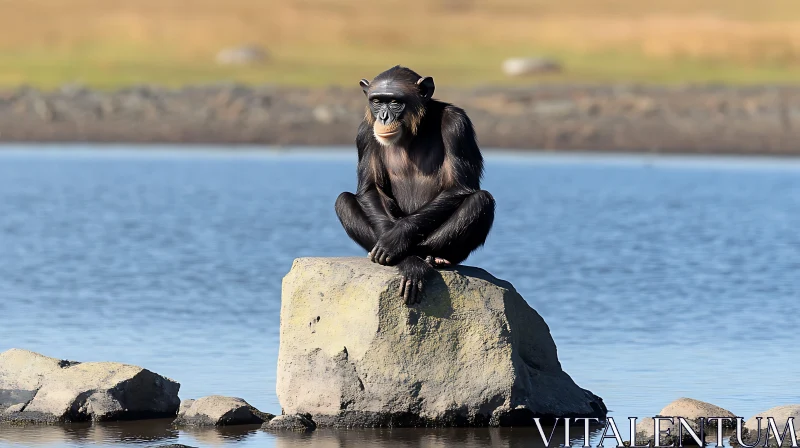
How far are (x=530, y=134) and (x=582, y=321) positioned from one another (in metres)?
22.5

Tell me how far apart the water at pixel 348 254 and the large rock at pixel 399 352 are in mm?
201

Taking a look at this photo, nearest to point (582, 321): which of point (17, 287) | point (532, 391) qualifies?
point (532, 391)

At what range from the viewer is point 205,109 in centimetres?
3888

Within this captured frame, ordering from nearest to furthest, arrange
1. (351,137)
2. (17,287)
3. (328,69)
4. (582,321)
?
1. (582,321)
2. (17,287)
3. (351,137)
4. (328,69)

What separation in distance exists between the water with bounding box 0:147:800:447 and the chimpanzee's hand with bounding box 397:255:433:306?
2.70ft

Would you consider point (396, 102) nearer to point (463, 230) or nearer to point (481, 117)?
point (463, 230)

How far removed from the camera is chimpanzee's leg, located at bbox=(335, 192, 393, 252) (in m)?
10.3

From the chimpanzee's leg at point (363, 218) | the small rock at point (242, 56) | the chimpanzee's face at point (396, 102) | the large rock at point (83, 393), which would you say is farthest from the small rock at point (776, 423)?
the small rock at point (242, 56)

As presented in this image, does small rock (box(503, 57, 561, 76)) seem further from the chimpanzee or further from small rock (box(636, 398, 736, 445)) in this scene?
small rock (box(636, 398, 736, 445))

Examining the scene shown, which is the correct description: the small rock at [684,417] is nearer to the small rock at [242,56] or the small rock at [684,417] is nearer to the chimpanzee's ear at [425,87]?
the chimpanzee's ear at [425,87]

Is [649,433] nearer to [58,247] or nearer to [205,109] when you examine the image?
[58,247]

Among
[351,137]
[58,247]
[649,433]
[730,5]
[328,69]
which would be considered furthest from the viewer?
[730,5]

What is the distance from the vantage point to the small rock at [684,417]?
955 centimetres

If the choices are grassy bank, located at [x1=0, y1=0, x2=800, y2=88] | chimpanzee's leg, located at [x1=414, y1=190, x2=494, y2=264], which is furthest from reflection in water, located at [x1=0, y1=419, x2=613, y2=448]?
grassy bank, located at [x1=0, y1=0, x2=800, y2=88]
